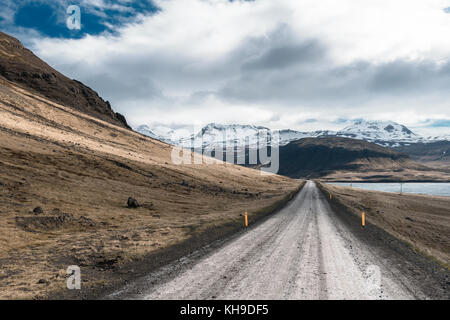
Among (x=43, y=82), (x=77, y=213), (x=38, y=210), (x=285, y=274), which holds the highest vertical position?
(x=43, y=82)

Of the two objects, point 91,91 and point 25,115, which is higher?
point 91,91

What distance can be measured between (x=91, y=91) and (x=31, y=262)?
118938 millimetres

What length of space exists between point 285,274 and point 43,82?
107144 millimetres

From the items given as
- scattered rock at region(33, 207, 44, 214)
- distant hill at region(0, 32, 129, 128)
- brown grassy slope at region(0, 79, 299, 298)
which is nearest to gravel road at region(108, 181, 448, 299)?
brown grassy slope at region(0, 79, 299, 298)

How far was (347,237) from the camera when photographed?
16359 millimetres

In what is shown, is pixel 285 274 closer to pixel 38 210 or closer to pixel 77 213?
pixel 38 210

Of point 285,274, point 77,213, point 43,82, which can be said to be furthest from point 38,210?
point 43,82

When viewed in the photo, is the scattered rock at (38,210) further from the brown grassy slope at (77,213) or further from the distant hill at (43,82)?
the distant hill at (43,82)

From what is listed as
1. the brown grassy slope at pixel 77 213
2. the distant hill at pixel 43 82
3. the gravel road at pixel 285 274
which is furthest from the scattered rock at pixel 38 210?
the distant hill at pixel 43 82

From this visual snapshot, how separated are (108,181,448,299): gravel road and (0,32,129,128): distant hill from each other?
305 ft

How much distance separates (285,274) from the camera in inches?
368

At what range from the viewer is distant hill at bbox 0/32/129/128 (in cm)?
8500
